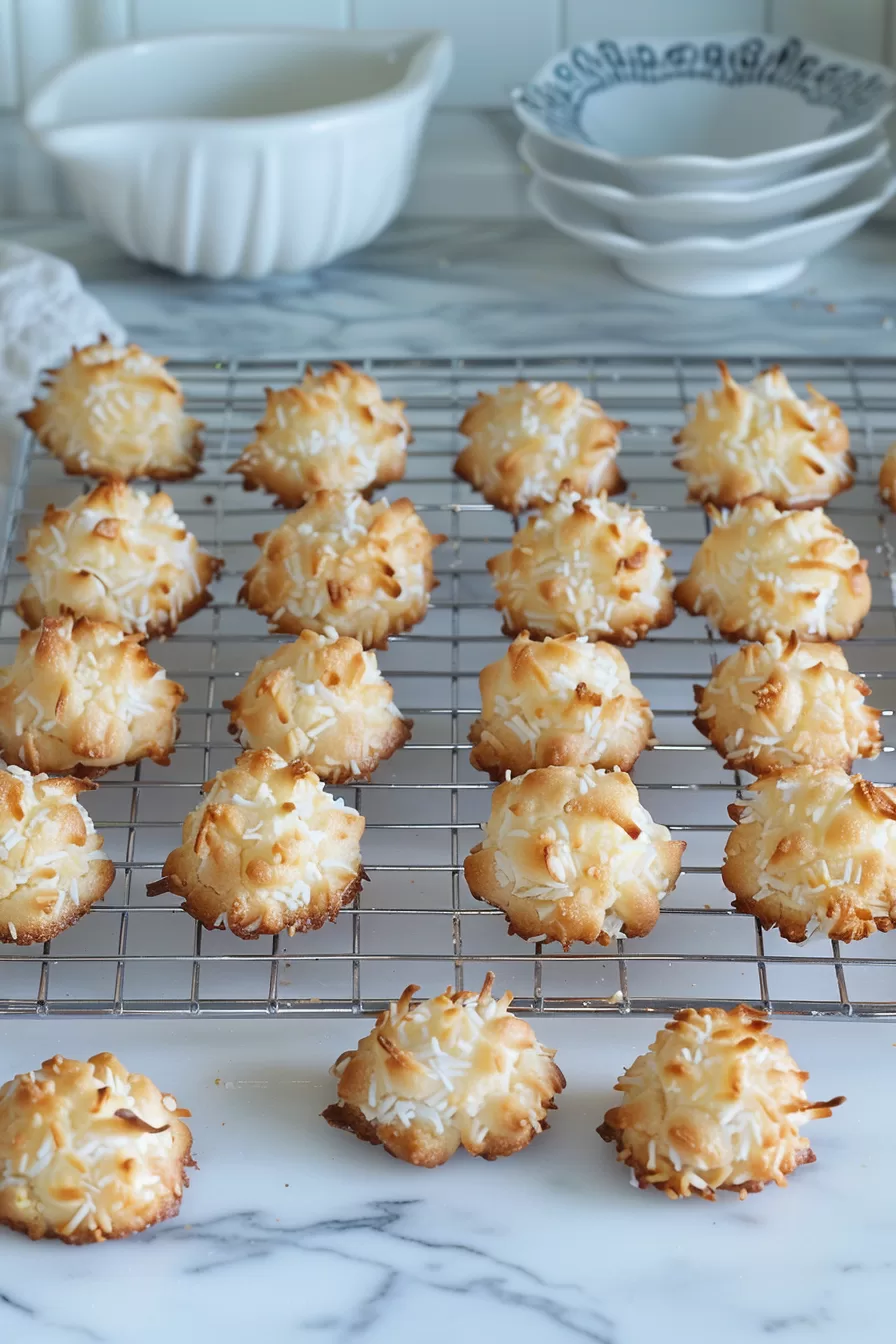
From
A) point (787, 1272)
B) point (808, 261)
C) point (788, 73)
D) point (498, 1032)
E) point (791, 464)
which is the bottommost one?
point (787, 1272)

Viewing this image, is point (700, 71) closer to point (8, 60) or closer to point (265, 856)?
point (8, 60)

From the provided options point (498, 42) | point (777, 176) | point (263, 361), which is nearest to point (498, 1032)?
point (263, 361)

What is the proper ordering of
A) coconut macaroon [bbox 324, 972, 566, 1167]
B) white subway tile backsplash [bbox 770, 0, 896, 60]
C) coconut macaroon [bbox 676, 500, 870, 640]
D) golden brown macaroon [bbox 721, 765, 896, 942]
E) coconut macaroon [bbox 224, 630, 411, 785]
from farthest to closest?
1. white subway tile backsplash [bbox 770, 0, 896, 60]
2. coconut macaroon [bbox 676, 500, 870, 640]
3. coconut macaroon [bbox 224, 630, 411, 785]
4. golden brown macaroon [bbox 721, 765, 896, 942]
5. coconut macaroon [bbox 324, 972, 566, 1167]

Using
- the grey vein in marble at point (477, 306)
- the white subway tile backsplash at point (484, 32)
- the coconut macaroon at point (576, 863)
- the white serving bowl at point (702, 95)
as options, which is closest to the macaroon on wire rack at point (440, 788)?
the coconut macaroon at point (576, 863)

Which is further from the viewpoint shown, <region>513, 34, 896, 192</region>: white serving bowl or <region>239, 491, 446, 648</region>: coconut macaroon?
<region>513, 34, 896, 192</region>: white serving bowl

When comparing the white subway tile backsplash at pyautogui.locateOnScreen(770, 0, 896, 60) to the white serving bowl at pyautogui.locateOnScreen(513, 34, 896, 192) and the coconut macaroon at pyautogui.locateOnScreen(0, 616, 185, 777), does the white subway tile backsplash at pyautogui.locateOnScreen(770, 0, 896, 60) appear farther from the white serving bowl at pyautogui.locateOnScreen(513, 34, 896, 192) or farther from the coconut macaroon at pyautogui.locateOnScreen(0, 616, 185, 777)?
the coconut macaroon at pyautogui.locateOnScreen(0, 616, 185, 777)

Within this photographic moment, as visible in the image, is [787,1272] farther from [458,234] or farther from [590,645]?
[458,234]

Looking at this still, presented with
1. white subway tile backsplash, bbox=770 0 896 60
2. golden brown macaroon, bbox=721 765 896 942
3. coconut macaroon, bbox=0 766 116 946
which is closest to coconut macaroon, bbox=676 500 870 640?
golden brown macaroon, bbox=721 765 896 942
